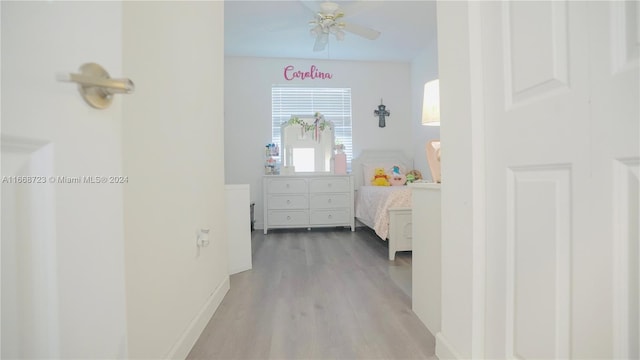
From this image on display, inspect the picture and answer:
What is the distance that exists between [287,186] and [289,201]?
8.5 inches

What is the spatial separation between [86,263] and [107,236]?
2.0 inches

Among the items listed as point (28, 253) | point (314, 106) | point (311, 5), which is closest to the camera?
point (28, 253)

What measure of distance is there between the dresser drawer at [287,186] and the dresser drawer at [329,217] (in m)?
0.37

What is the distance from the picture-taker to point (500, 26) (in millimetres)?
839

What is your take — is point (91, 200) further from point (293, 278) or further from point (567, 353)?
point (293, 278)

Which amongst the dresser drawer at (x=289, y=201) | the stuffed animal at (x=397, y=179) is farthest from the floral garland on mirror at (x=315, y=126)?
the stuffed animal at (x=397, y=179)

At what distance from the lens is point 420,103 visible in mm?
4215

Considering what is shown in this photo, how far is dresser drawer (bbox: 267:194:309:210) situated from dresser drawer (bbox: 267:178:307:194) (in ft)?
0.19

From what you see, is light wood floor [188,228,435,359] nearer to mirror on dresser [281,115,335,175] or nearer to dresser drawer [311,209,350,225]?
dresser drawer [311,209,350,225]

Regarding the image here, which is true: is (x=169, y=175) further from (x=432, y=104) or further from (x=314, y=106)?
(x=314, y=106)

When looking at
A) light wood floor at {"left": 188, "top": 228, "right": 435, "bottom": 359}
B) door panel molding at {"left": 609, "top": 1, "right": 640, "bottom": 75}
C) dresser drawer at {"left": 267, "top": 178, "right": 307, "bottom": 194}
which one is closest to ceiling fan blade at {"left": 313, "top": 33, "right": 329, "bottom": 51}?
dresser drawer at {"left": 267, "top": 178, "right": 307, "bottom": 194}

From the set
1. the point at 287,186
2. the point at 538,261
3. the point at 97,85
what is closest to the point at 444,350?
the point at 538,261

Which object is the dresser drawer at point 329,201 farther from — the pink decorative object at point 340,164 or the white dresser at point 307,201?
the pink decorative object at point 340,164

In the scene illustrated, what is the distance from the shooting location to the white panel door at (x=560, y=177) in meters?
0.55
